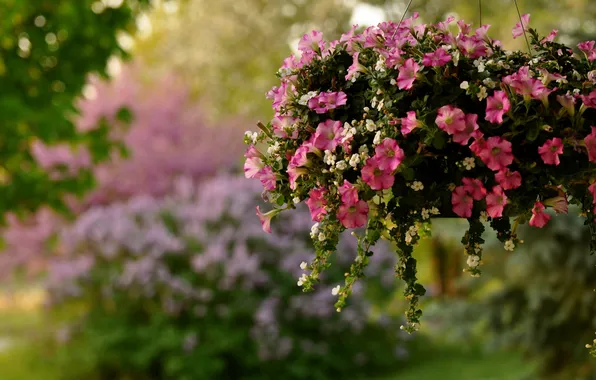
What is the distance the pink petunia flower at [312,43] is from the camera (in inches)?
90.9

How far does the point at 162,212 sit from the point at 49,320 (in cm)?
181

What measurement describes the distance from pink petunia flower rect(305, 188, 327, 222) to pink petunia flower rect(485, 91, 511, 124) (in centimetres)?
49

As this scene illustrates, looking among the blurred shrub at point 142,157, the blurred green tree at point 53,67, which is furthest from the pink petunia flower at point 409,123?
the blurred shrub at point 142,157

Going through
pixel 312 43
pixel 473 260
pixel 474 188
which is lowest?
pixel 473 260

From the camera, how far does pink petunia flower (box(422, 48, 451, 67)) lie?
2.05 meters

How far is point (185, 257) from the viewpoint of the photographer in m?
8.23

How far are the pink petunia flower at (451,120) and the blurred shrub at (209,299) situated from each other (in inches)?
223

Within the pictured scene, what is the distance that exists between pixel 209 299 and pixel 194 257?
18.2 inches

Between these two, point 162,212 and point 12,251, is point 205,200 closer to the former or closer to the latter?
point 162,212

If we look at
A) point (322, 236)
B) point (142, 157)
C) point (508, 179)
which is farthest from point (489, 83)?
point (142, 157)

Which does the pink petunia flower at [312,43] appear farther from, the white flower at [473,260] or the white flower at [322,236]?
the white flower at [473,260]

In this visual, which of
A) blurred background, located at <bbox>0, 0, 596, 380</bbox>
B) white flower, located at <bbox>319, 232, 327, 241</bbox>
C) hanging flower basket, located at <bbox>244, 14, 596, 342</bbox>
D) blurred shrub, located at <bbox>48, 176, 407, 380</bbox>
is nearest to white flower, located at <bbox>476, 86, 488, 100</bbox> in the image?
hanging flower basket, located at <bbox>244, 14, 596, 342</bbox>

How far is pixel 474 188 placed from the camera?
206 centimetres

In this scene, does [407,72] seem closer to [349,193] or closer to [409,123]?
[409,123]
